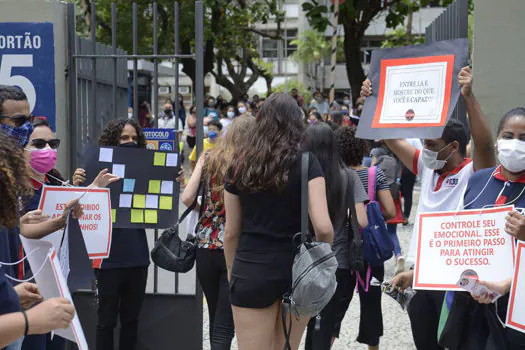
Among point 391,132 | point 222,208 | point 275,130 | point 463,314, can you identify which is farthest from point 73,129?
point 463,314

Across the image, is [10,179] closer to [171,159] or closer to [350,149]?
[171,159]

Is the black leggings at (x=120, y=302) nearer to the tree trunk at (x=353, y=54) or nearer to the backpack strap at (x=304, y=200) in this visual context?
the backpack strap at (x=304, y=200)

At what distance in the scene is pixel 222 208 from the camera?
4.79 meters

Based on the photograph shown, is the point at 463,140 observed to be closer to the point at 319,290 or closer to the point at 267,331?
the point at 319,290

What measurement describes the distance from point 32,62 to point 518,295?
3.74 m

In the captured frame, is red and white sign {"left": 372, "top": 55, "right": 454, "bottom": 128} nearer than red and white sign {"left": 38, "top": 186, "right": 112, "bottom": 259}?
Yes

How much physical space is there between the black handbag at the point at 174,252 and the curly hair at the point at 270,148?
3.53 feet

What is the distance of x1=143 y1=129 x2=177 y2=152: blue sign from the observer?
526 cm

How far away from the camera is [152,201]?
5.16 m

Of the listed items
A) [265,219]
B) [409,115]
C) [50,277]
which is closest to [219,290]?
[265,219]

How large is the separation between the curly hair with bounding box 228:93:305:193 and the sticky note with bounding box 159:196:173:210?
136 cm

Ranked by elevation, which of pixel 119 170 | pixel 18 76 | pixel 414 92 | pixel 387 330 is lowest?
pixel 387 330

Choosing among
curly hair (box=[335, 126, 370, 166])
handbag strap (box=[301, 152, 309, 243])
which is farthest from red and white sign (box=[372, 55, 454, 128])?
curly hair (box=[335, 126, 370, 166])

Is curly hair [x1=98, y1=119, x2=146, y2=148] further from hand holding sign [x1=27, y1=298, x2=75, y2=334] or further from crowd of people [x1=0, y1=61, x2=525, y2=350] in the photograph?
hand holding sign [x1=27, y1=298, x2=75, y2=334]
